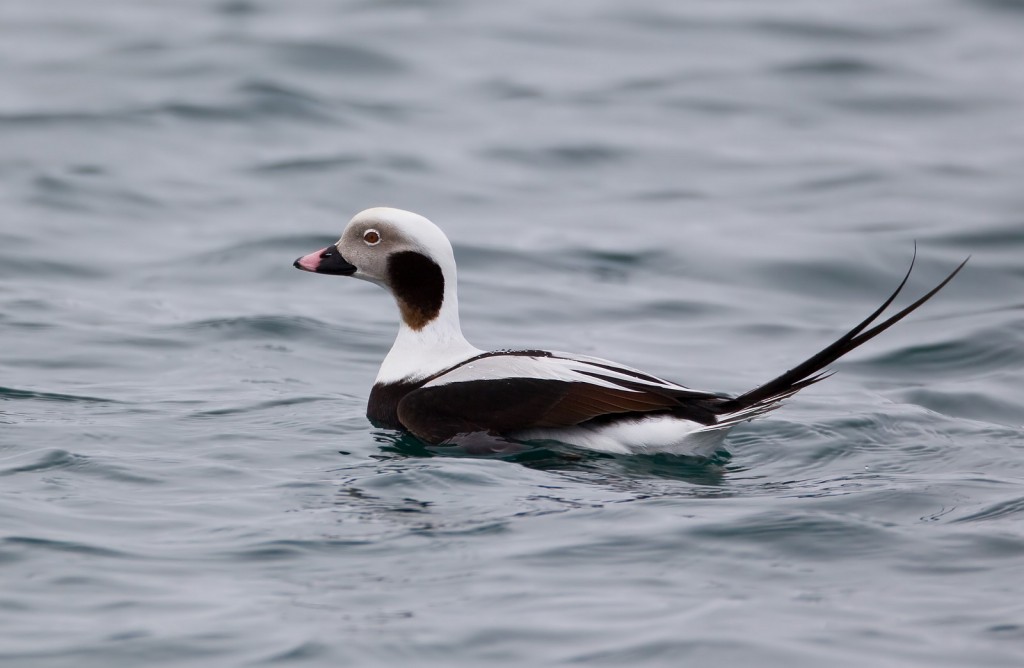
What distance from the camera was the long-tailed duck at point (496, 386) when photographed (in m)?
5.70

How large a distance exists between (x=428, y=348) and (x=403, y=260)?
0.36 m

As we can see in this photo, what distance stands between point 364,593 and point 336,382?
10.2 feet

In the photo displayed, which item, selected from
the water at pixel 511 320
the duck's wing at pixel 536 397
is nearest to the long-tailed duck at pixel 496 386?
the duck's wing at pixel 536 397

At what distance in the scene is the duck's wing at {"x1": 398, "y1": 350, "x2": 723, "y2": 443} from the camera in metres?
5.72

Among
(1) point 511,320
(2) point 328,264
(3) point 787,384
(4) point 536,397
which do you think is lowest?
(1) point 511,320

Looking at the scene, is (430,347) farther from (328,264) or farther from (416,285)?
(328,264)

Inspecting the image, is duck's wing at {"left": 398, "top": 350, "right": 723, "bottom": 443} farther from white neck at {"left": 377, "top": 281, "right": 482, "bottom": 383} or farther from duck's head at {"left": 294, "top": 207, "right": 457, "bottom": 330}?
duck's head at {"left": 294, "top": 207, "right": 457, "bottom": 330}

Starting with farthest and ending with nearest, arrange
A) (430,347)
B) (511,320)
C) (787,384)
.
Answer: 1. (511,320)
2. (430,347)
3. (787,384)

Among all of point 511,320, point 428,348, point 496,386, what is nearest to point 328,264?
point 428,348

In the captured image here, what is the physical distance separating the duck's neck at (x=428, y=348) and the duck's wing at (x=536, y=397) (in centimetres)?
25

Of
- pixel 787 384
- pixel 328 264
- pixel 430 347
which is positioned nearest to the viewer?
→ pixel 787 384

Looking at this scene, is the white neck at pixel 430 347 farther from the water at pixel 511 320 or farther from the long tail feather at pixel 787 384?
the long tail feather at pixel 787 384

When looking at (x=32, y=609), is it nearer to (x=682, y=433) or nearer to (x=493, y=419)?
(x=493, y=419)

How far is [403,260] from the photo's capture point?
6.44 meters
